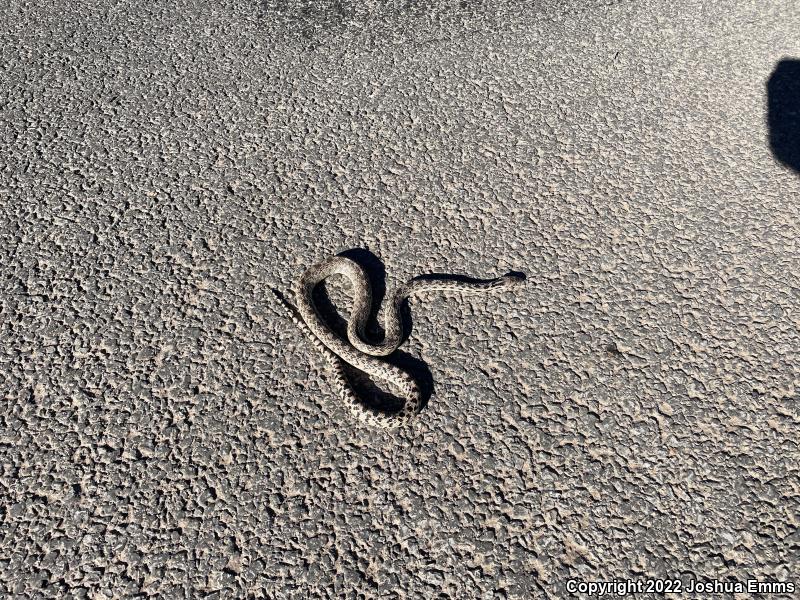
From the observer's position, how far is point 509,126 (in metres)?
4.37

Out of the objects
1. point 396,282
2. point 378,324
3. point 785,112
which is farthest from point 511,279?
point 785,112

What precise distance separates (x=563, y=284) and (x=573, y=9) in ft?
9.52

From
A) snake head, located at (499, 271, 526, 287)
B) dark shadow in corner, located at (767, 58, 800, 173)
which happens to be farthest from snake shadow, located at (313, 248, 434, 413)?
dark shadow in corner, located at (767, 58, 800, 173)

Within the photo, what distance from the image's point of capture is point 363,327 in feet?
11.2

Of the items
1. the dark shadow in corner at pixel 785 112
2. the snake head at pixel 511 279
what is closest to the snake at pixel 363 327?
the snake head at pixel 511 279

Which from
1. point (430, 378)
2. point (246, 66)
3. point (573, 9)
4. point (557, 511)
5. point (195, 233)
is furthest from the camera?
point (573, 9)

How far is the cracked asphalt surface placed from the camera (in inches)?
104

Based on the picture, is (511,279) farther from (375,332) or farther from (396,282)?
(375,332)

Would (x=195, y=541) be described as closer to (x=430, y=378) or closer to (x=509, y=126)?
(x=430, y=378)

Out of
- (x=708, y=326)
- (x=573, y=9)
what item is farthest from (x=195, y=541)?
(x=573, y=9)

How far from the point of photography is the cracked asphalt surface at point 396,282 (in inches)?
104

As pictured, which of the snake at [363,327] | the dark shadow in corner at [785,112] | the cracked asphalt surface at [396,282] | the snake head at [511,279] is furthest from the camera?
the dark shadow in corner at [785,112]

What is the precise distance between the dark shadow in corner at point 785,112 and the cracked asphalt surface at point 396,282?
74mm

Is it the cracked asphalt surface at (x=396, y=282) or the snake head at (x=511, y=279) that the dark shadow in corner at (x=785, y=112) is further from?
the snake head at (x=511, y=279)
